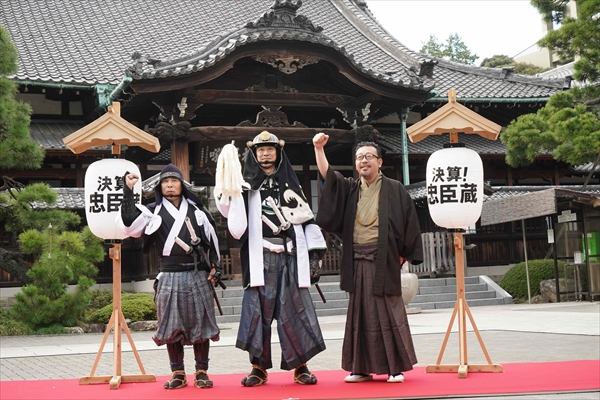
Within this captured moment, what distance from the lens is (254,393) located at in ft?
20.8

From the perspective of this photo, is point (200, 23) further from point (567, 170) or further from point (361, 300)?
point (361, 300)

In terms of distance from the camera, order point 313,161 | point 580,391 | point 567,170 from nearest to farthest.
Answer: point 580,391
point 313,161
point 567,170

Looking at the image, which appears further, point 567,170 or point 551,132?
point 567,170

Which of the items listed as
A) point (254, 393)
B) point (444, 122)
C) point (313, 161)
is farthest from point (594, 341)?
point (313, 161)

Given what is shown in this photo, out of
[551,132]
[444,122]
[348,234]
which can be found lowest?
[348,234]

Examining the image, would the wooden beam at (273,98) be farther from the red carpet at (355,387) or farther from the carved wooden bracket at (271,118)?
the red carpet at (355,387)

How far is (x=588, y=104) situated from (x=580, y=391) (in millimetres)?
10577

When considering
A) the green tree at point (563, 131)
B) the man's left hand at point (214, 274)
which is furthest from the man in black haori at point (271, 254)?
the green tree at point (563, 131)

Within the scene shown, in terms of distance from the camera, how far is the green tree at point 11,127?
13.3 meters

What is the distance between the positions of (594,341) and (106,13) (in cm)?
1788

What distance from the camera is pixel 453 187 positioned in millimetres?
7727

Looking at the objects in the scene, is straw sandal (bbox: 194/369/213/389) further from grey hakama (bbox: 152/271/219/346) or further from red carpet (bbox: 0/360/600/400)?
grey hakama (bbox: 152/271/219/346)

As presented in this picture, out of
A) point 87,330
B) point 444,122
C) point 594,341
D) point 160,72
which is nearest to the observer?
point 444,122

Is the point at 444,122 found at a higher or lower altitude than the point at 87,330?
higher
